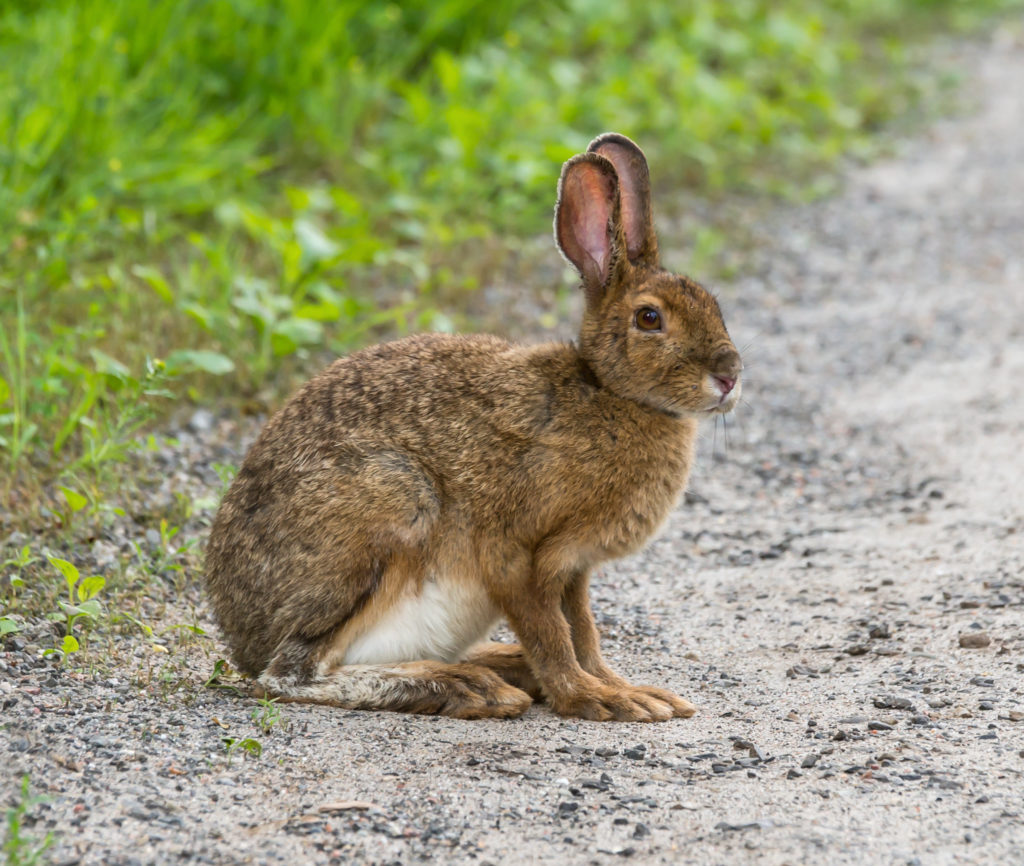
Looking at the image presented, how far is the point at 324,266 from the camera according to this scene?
6.27 metres

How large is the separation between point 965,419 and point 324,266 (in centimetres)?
288

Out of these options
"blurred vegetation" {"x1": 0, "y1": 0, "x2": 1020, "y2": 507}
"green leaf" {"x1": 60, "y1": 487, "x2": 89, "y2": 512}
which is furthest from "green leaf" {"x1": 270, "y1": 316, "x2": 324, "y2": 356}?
"green leaf" {"x1": 60, "y1": 487, "x2": 89, "y2": 512}

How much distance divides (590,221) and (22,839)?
226 cm

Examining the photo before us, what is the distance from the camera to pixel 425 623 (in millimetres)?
4055

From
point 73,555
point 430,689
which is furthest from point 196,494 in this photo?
point 430,689

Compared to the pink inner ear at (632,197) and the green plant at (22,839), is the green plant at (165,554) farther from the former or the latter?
the pink inner ear at (632,197)

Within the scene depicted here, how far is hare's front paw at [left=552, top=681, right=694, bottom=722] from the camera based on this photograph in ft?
13.1

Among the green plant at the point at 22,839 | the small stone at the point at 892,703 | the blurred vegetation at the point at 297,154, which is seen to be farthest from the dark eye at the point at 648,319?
the green plant at the point at 22,839

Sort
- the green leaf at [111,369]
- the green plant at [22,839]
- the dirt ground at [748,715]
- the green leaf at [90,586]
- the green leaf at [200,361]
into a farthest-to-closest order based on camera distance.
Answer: the green leaf at [200,361] < the green leaf at [111,369] < the green leaf at [90,586] < the dirt ground at [748,715] < the green plant at [22,839]

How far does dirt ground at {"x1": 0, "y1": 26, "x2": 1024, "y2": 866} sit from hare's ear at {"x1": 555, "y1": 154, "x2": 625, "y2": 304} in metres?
0.62

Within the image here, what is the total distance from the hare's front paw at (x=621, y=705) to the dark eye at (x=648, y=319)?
3.35ft

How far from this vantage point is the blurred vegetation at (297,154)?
591 cm

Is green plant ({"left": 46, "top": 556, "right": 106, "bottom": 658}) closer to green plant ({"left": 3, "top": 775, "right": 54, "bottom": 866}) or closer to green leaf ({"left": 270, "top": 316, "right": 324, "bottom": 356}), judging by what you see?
green plant ({"left": 3, "top": 775, "right": 54, "bottom": 866})

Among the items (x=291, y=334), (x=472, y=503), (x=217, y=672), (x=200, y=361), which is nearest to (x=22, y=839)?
(x=217, y=672)
